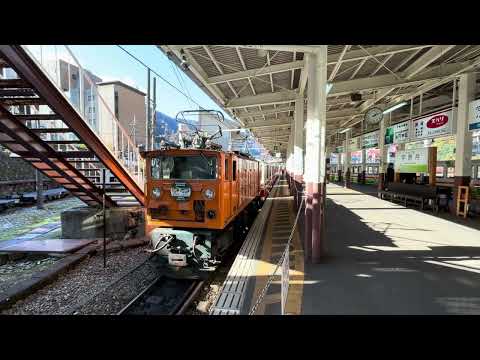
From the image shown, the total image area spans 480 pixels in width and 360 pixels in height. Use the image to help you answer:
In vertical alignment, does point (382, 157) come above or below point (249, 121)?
below

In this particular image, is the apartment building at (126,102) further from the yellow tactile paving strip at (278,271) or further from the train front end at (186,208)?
the yellow tactile paving strip at (278,271)

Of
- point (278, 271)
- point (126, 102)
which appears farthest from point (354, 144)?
point (126, 102)

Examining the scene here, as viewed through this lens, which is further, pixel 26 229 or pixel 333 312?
pixel 26 229

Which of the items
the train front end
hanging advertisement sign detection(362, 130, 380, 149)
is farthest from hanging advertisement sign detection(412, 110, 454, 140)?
the train front end

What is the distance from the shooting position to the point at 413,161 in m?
11.0

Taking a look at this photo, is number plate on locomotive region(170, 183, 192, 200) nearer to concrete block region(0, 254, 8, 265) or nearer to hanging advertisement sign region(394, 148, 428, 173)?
concrete block region(0, 254, 8, 265)

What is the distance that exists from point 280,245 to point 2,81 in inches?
254

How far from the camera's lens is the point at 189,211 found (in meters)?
5.33

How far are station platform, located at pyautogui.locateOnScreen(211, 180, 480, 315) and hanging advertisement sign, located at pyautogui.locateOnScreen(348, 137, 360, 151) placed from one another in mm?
11761

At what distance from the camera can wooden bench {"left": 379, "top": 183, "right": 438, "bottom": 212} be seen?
30.9 ft

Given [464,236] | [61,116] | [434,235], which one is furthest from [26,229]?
[464,236]

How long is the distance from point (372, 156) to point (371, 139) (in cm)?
710
